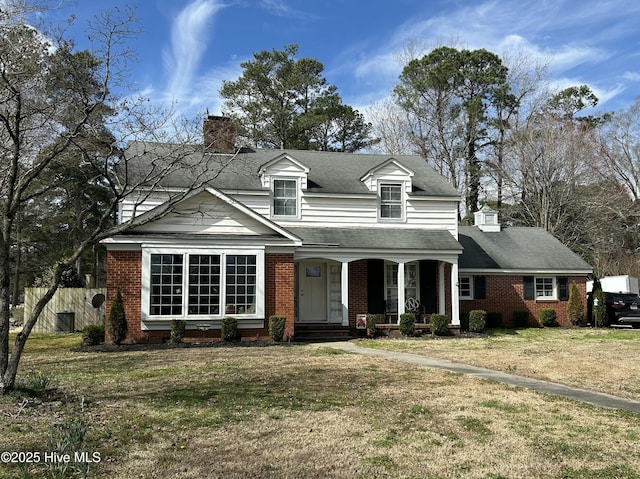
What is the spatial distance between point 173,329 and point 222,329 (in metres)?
1.41

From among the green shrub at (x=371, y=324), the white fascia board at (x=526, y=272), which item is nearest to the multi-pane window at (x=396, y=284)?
the green shrub at (x=371, y=324)

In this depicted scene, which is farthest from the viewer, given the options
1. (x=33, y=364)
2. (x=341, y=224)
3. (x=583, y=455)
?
(x=341, y=224)

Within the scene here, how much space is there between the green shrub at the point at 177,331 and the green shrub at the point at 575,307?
16220 millimetres

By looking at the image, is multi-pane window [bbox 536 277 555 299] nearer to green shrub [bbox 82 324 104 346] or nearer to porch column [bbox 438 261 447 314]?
porch column [bbox 438 261 447 314]

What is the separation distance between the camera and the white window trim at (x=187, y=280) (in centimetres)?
1662

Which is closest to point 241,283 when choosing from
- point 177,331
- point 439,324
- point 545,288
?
point 177,331

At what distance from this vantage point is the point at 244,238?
17.3 meters

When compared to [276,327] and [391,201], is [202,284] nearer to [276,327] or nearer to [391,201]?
[276,327]

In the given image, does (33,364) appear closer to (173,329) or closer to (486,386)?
(173,329)

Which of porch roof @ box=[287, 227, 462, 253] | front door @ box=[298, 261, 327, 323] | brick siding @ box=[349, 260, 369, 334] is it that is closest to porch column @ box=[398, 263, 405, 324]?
porch roof @ box=[287, 227, 462, 253]

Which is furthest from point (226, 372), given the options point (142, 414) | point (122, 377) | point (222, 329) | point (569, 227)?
point (569, 227)

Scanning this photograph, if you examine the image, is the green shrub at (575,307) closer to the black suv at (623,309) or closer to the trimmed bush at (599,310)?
the trimmed bush at (599,310)

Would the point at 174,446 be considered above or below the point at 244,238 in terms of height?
below

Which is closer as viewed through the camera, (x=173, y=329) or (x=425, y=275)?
(x=173, y=329)
